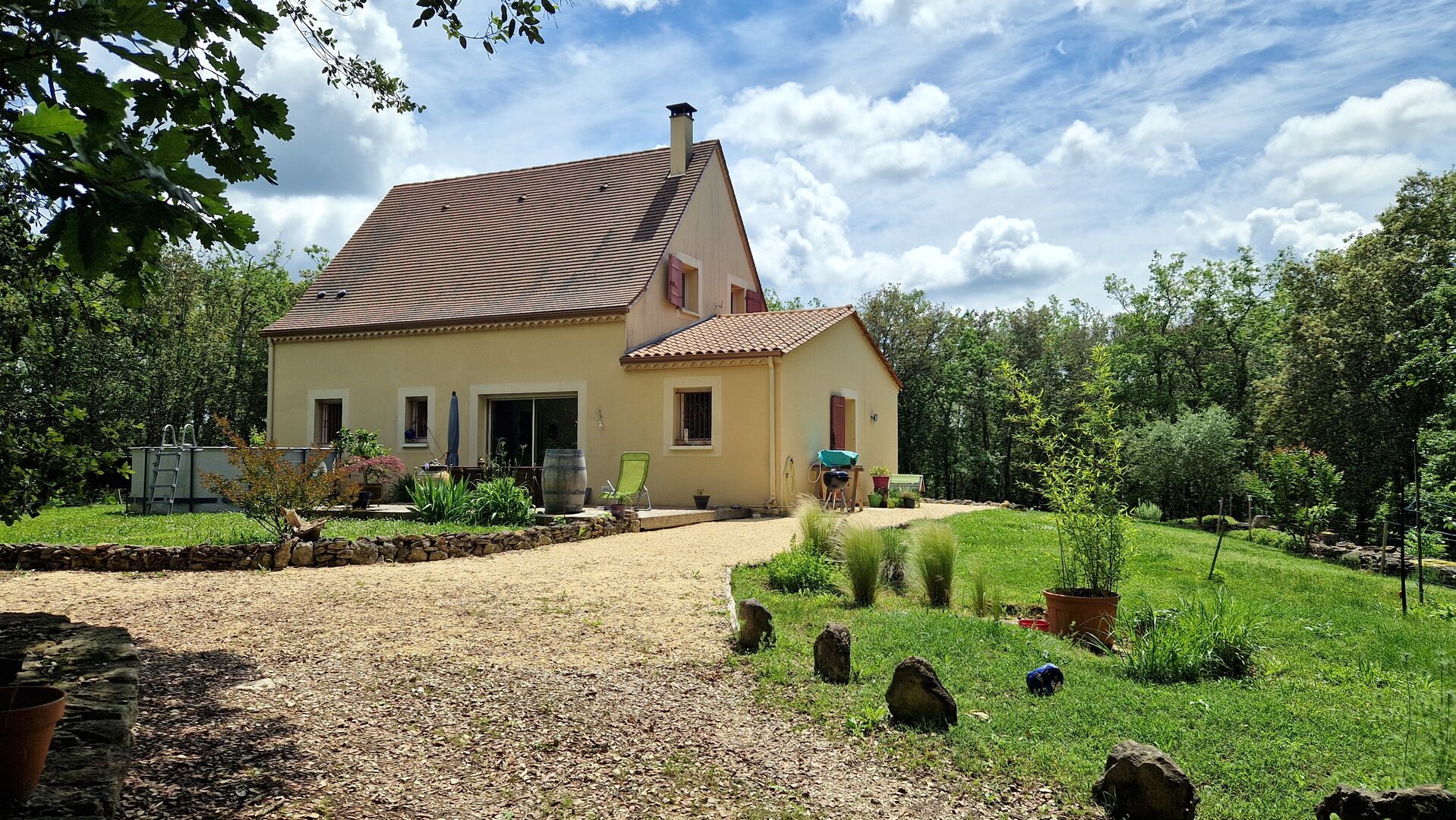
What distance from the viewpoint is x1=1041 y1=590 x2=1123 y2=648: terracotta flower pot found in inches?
230

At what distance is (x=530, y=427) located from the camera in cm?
1736

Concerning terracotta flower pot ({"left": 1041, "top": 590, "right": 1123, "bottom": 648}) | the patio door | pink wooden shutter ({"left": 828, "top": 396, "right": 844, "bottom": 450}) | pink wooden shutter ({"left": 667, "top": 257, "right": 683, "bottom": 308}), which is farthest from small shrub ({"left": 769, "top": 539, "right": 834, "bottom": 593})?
pink wooden shutter ({"left": 667, "top": 257, "right": 683, "bottom": 308})

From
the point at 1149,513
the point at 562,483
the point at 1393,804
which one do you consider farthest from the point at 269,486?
the point at 1149,513

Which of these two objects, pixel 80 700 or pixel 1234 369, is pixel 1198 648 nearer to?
pixel 80 700

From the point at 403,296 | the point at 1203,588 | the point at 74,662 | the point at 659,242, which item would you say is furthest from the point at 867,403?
the point at 74,662

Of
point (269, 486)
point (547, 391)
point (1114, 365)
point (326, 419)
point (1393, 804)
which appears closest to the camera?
point (1393, 804)

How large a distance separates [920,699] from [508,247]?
16.8 metres

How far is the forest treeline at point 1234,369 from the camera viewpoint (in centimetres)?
1916

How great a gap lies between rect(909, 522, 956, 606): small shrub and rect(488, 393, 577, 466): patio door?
34.5 ft

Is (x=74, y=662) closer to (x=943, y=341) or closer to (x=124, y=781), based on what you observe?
(x=124, y=781)

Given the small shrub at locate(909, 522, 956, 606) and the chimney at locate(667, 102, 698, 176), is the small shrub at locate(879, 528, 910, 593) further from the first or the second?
the chimney at locate(667, 102, 698, 176)

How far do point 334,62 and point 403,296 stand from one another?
13.7 m

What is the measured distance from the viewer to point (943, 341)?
3325cm

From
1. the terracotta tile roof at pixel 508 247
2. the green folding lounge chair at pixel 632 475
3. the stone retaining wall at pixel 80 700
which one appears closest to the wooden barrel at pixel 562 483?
the green folding lounge chair at pixel 632 475
